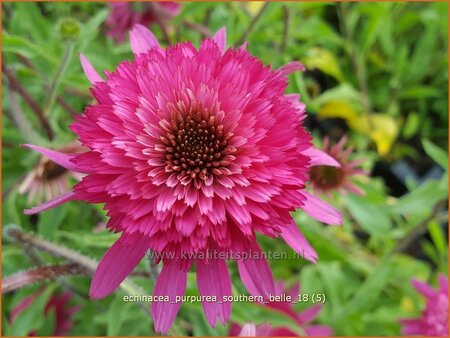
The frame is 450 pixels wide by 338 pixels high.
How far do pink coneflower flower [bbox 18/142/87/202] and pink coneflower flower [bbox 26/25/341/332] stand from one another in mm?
302

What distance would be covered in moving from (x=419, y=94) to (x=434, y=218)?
0.62 meters

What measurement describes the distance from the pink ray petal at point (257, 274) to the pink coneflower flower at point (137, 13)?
2.15 feet

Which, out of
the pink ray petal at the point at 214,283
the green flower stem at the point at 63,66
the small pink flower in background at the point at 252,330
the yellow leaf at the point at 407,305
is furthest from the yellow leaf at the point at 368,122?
the pink ray petal at the point at 214,283

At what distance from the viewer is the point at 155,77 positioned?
559 mm

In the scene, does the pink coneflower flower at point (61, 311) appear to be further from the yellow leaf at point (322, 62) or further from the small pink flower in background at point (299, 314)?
the yellow leaf at point (322, 62)

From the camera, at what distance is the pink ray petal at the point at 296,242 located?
598 mm

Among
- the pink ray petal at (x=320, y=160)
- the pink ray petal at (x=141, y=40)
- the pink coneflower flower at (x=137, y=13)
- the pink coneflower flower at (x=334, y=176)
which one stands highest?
the pink coneflower flower at (x=137, y=13)

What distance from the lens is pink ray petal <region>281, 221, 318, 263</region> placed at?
1.96 ft

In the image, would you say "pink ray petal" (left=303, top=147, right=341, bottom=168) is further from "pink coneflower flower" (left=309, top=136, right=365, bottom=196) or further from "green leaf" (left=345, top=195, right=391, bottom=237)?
"green leaf" (left=345, top=195, right=391, bottom=237)

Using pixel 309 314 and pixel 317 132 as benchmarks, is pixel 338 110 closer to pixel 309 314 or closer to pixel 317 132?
pixel 317 132

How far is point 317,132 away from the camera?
5.64ft

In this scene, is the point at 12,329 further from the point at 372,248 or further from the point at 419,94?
the point at 419,94

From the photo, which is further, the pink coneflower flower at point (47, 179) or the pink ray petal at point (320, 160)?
the pink coneflower flower at point (47, 179)

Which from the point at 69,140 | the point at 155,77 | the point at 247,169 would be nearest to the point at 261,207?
the point at 247,169
